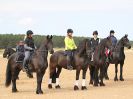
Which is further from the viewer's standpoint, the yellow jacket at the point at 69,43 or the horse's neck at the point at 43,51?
the yellow jacket at the point at 69,43

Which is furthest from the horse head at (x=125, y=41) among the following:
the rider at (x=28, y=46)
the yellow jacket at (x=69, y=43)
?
the rider at (x=28, y=46)

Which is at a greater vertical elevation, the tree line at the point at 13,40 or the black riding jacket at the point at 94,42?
the black riding jacket at the point at 94,42

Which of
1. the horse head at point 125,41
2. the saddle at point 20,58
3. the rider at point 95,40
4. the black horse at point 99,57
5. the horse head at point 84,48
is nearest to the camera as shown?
the saddle at point 20,58

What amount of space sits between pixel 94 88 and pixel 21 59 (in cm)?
357

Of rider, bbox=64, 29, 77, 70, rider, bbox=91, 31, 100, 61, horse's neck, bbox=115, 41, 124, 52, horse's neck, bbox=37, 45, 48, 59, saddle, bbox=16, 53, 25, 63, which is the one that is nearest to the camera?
horse's neck, bbox=37, 45, 48, 59

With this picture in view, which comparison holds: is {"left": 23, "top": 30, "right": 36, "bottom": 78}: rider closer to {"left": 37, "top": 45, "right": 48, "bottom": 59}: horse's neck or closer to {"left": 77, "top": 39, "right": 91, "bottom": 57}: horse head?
{"left": 37, "top": 45, "right": 48, "bottom": 59}: horse's neck

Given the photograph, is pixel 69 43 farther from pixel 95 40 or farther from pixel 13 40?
pixel 13 40

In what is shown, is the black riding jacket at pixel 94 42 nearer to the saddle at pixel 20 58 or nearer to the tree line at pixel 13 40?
the saddle at pixel 20 58

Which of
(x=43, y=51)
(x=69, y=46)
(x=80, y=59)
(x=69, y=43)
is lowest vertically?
(x=80, y=59)

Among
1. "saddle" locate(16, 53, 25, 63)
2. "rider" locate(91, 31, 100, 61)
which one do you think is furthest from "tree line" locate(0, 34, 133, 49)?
"saddle" locate(16, 53, 25, 63)

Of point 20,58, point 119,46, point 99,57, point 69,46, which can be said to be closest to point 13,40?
point 119,46

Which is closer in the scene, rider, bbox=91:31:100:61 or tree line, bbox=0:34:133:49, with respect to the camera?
rider, bbox=91:31:100:61

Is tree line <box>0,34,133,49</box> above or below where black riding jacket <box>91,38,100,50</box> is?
below

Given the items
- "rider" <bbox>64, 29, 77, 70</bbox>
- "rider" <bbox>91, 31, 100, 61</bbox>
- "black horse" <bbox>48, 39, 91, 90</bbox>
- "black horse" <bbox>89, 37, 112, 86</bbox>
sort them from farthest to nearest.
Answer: "rider" <bbox>91, 31, 100, 61</bbox> < "black horse" <bbox>89, 37, 112, 86</bbox> < "rider" <bbox>64, 29, 77, 70</bbox> < "black horse" <bbox>48, 39, 91, 90</bbox>
